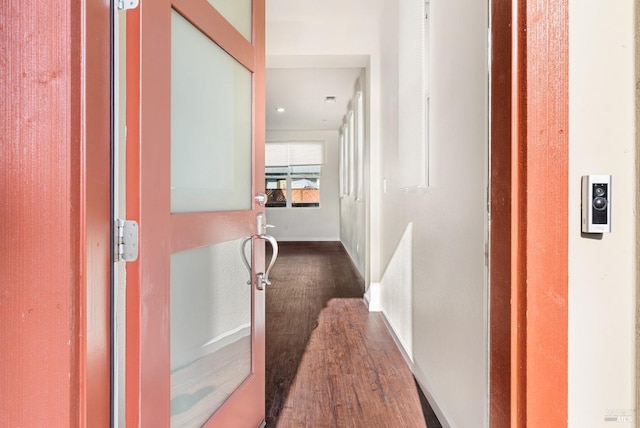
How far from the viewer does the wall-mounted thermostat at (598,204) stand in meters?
0.80

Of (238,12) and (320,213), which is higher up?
(238,12)

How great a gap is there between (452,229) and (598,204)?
2.60 feet

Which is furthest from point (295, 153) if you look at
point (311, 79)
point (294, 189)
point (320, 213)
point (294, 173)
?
point (311, 79)

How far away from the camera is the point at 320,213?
388 inches

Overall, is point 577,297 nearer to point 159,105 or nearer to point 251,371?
point 159,105

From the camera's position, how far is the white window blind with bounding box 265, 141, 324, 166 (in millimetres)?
9609

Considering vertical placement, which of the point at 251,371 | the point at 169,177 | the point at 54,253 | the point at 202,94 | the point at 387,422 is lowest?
the point at 387,422

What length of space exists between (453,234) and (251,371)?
988 millimetres

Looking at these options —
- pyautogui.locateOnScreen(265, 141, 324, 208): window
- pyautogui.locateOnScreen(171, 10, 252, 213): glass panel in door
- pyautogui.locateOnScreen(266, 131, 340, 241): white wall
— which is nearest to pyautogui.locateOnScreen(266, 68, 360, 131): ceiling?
pyautogui.locateOnScreen(266, 131, 340, 241): white wall

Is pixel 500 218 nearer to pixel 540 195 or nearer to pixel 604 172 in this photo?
pixel 540 195

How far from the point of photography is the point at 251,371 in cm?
157

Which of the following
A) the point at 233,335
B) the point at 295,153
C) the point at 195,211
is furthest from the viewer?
the point at 295,153

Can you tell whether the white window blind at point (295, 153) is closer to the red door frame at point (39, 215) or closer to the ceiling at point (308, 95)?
the ceiling at point (308, 95)

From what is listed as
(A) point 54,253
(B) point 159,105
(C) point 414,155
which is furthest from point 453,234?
(A) point 54,253
